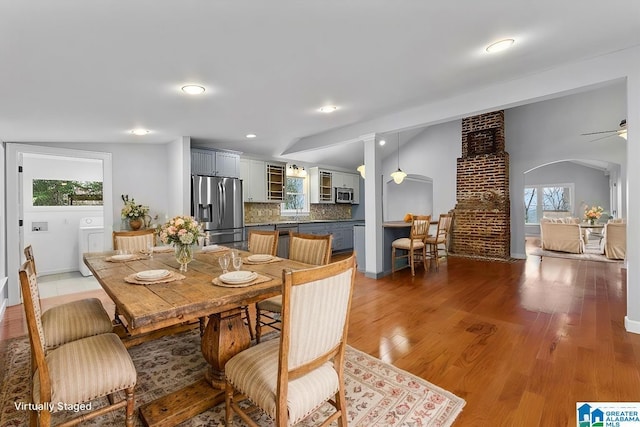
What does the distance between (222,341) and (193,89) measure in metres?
2.31

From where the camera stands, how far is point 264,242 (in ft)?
10.1

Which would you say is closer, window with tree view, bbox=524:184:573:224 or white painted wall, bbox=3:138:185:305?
white painted wall, bbox=3:138:185:305

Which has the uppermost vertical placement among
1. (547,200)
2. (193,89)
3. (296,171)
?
(193,89)

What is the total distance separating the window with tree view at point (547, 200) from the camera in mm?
10672

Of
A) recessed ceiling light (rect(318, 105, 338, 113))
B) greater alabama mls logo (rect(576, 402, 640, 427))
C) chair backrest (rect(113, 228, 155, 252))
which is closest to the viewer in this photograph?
greater alabama mls logo (rect(576, 402, 640, 427))

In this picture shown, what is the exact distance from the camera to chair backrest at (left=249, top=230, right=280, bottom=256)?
9.76 feet

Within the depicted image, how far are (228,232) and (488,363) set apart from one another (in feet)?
14.0

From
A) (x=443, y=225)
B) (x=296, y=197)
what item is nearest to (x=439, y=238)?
(x=443, y=225)

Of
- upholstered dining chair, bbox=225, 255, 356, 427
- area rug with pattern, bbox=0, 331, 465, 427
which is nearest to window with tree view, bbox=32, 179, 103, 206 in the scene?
area rug with pattern, bbox=0, 331, 465, 427

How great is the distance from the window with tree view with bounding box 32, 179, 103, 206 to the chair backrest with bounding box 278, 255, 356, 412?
6.55m

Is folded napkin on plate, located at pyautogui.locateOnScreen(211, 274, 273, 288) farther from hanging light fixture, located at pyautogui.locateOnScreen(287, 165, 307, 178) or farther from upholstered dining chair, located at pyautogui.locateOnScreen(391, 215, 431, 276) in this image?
hanging light fixture, located at pyautogui.locateOnScreen(287, 165, 307, 178)

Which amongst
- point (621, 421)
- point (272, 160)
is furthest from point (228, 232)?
point (621, 421)

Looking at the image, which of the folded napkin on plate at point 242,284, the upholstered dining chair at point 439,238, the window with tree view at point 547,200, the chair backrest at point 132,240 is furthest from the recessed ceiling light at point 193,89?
the window with tree view at point 547,200

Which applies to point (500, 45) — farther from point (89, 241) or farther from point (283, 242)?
point (89, 241)
